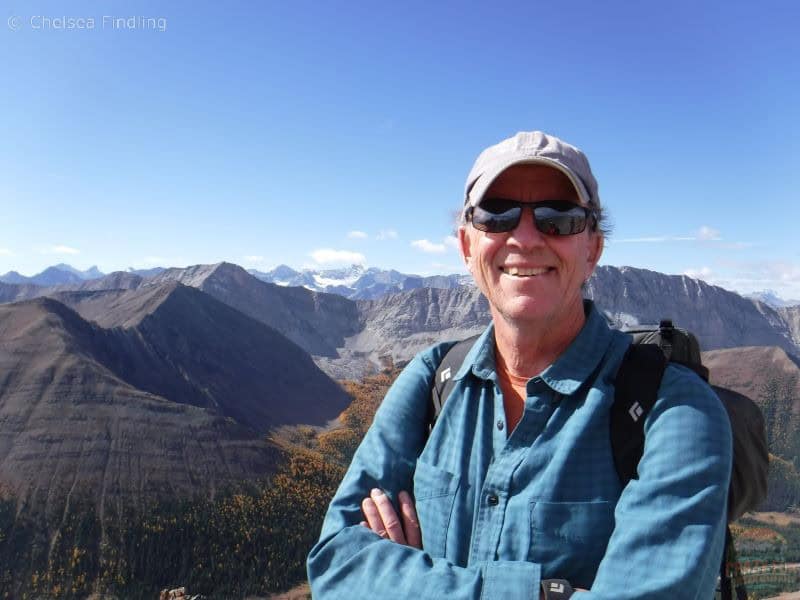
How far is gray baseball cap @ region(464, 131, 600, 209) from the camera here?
2.51 meters

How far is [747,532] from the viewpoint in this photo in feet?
183

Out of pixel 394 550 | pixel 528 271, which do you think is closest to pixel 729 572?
pixel 394 550

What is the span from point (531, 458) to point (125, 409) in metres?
53.3

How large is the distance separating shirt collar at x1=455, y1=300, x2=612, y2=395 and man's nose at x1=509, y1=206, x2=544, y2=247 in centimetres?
44

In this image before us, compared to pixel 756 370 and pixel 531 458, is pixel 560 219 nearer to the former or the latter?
pixel 531 458

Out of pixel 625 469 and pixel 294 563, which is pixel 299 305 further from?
pixel 625 469

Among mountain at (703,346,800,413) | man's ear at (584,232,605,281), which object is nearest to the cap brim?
man's ear at (584,232,605,281)

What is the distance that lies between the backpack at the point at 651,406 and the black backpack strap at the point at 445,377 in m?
0.77

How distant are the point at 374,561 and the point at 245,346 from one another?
3605 inches

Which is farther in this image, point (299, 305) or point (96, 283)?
point (96, 283)

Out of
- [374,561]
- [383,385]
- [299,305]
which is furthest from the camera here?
[299,305]

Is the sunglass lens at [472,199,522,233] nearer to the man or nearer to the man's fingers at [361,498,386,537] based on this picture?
the man

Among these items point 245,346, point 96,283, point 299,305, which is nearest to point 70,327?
point 245,346

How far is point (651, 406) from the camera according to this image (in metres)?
Answer: 2.28
